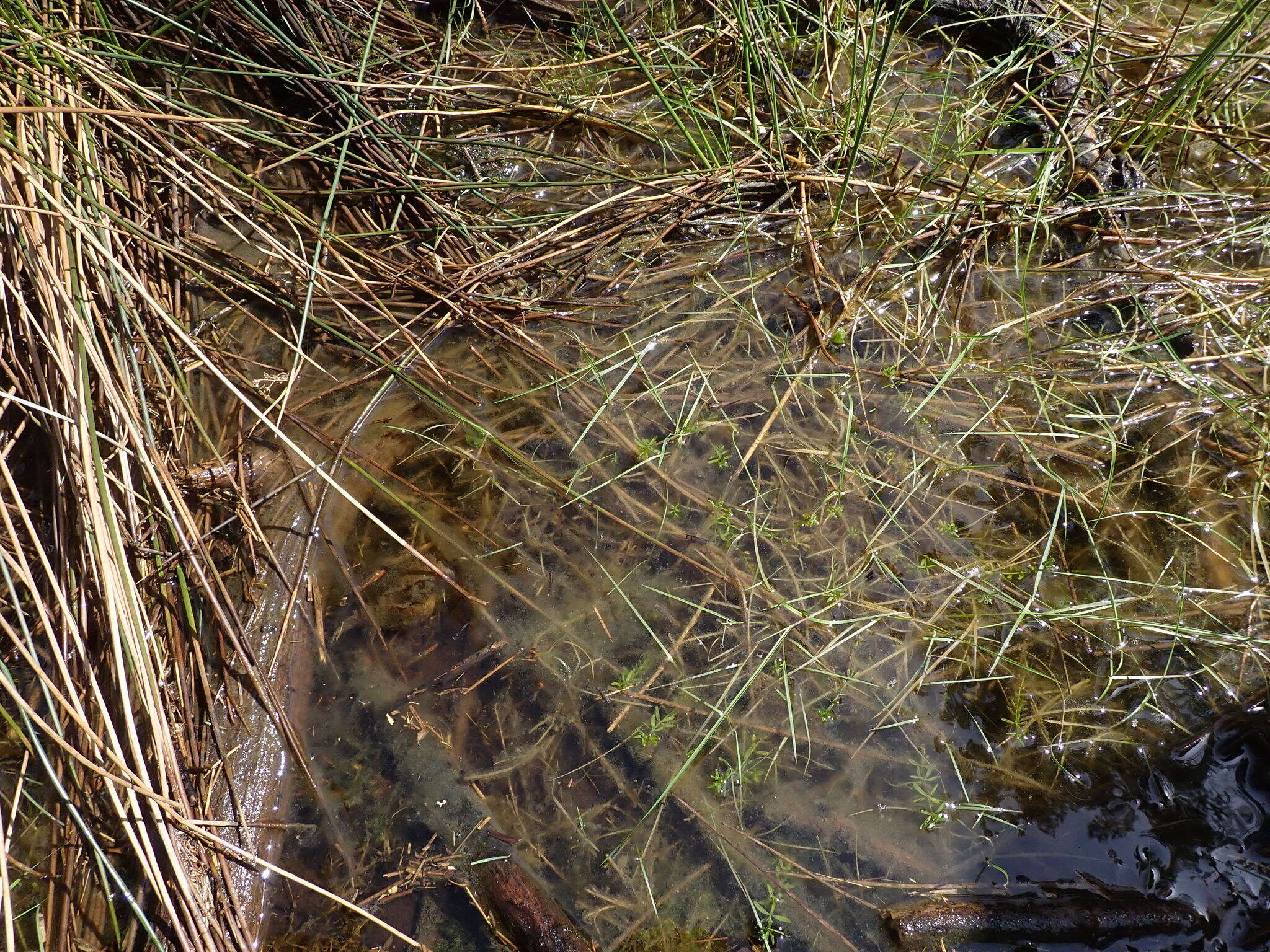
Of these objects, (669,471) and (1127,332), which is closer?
(669,471)

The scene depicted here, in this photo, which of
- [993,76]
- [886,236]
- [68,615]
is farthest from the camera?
[993,76]

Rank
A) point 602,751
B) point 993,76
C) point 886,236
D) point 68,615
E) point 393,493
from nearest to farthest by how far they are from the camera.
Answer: point 68,615, point 602,751, point 393,493, point 886,236, point 993,76

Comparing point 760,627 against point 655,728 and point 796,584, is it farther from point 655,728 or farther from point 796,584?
point 655,728

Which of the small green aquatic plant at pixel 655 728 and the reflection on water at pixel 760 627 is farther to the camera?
the small green aquatic plant at pixel 655 728

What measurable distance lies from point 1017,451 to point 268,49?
114 inches

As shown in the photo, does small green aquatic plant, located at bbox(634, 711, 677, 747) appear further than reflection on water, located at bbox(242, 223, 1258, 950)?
Yes

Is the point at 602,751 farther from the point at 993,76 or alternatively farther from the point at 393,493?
the point at 993,76

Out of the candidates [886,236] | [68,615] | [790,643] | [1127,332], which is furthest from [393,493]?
[1127,332]

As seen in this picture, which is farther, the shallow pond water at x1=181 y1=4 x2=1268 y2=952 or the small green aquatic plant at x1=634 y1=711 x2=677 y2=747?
the small green aquatic plant at x1=634 y1=711 x2=677 y2=747

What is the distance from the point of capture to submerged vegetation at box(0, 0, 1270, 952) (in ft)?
6.17

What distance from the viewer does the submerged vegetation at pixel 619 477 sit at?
1.88 m

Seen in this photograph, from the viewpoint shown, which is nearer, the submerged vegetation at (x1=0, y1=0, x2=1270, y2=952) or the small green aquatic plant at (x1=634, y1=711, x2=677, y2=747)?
the submerged vegetation at (x1=0, y1=0, x2=1270, y2=952)

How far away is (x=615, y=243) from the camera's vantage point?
105 inches

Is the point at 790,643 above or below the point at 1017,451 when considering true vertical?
below
